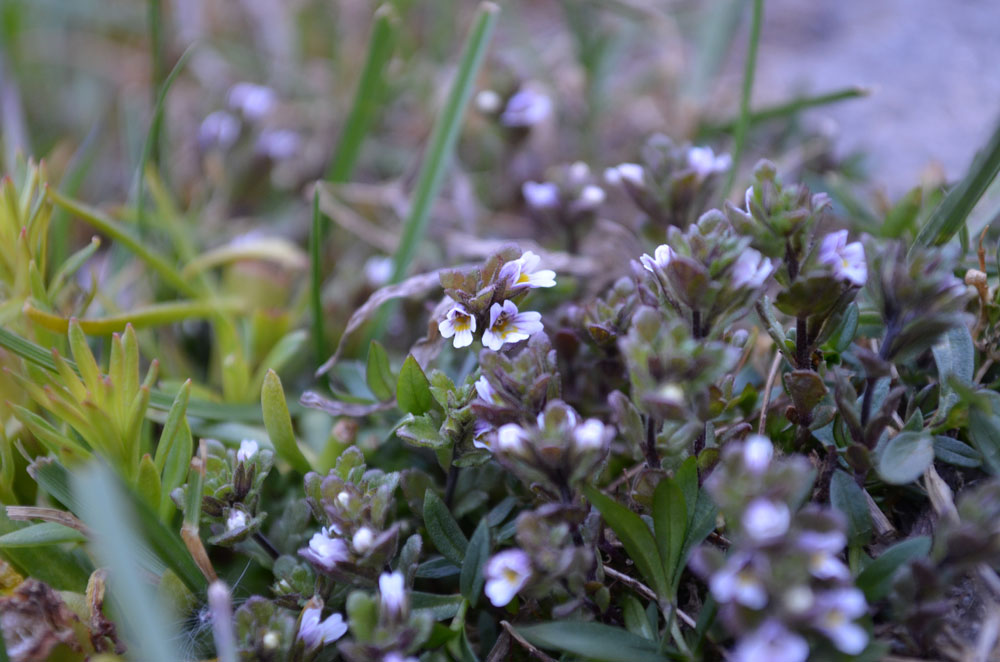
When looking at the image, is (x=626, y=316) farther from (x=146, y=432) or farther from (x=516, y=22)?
(x=516, y=22)

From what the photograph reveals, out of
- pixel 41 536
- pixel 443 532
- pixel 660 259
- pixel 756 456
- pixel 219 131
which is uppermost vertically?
pixel 660 259

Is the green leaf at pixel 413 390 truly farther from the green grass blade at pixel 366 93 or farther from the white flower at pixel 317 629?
the green grass blade at pixel 366 93

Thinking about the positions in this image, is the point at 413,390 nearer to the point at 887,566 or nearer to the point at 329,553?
the point at 329,553

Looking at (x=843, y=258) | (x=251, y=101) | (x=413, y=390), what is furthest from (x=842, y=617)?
(x=251, y=101)

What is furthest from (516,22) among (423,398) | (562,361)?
(423,398)

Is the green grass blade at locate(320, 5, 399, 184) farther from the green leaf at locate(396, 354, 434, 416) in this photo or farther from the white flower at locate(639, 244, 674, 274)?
the white flower at locate(639, 244, 674, 274)

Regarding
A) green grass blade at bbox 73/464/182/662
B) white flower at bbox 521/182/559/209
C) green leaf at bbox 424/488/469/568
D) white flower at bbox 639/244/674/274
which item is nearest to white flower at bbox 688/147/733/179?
white flower at bbox 521/182/559/209
